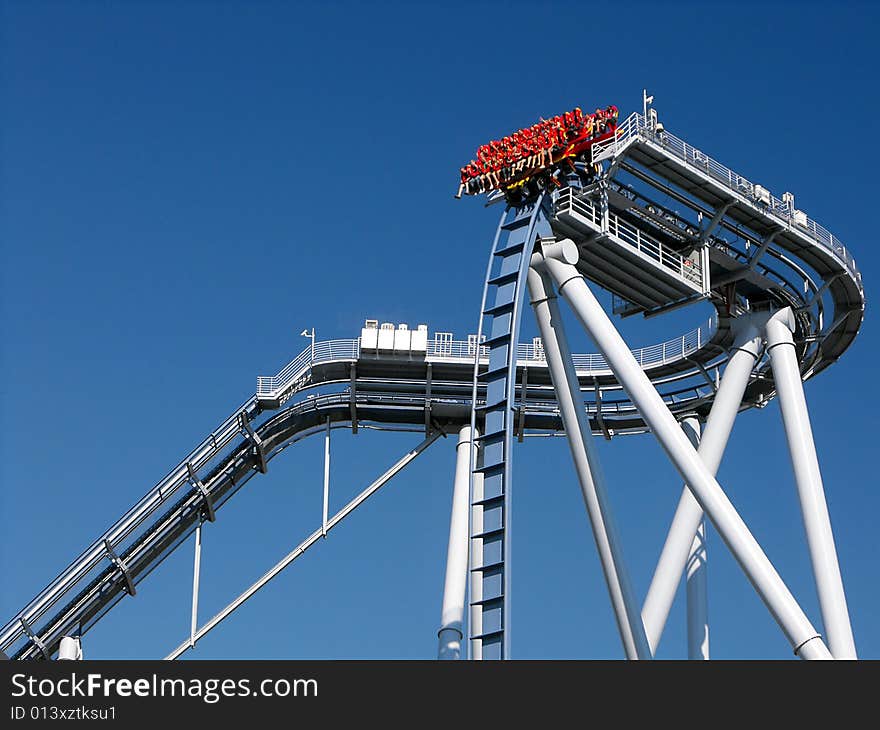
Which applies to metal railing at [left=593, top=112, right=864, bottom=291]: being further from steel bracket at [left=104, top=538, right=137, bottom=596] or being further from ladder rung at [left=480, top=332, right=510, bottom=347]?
steel bracket at [left=104, top=538, right=137, bottom=596]

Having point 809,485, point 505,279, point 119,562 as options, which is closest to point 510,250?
point 505,279

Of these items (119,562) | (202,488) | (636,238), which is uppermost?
(202,488)

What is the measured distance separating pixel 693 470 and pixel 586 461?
354cm

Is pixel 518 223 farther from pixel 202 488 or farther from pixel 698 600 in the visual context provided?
pixel 202 488

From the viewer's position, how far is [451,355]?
52.0 metres

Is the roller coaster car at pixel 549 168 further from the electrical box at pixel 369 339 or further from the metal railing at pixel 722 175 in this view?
the electrical box at pixel 369 339

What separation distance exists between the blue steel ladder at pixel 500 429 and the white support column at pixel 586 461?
102cm

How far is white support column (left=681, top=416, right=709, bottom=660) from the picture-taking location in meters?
46.9

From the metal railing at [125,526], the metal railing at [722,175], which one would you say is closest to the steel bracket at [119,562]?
the metal railing at [125,526]

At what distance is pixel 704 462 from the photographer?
43.7 m

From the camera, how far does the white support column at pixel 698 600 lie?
154 ft
